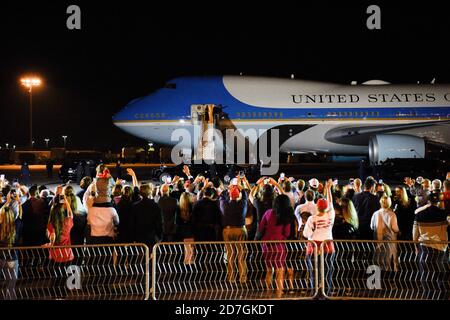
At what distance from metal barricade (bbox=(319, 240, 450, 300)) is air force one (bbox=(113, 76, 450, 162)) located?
16522 mm

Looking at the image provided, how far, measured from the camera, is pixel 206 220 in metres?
7.84

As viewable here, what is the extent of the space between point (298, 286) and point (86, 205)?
350 cm

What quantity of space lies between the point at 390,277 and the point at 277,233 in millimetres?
1818

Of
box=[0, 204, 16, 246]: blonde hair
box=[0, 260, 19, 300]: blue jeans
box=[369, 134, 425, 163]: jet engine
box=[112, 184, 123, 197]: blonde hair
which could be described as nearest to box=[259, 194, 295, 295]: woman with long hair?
box=[112, 184, 123, 197]: blonde hair

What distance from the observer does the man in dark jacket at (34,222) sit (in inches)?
321

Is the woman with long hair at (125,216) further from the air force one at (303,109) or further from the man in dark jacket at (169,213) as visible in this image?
the air force one at (303,109)

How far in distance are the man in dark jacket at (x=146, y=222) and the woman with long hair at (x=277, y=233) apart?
143 cm

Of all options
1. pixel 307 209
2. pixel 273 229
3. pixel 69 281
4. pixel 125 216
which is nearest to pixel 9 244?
pixel 69 281

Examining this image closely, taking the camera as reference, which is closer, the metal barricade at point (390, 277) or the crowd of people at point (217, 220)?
the metal barricade at point (390, 277)

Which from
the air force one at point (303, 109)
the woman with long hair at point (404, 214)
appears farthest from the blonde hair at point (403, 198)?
the air force one at point (303, 109)

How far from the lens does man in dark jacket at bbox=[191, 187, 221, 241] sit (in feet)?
25.7

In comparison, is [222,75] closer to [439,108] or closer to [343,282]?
[439,108]

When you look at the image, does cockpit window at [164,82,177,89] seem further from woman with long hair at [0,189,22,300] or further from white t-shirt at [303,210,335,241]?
white t-shirt at [303,210,335,241]

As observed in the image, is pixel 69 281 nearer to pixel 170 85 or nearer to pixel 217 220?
pixel 217 220
